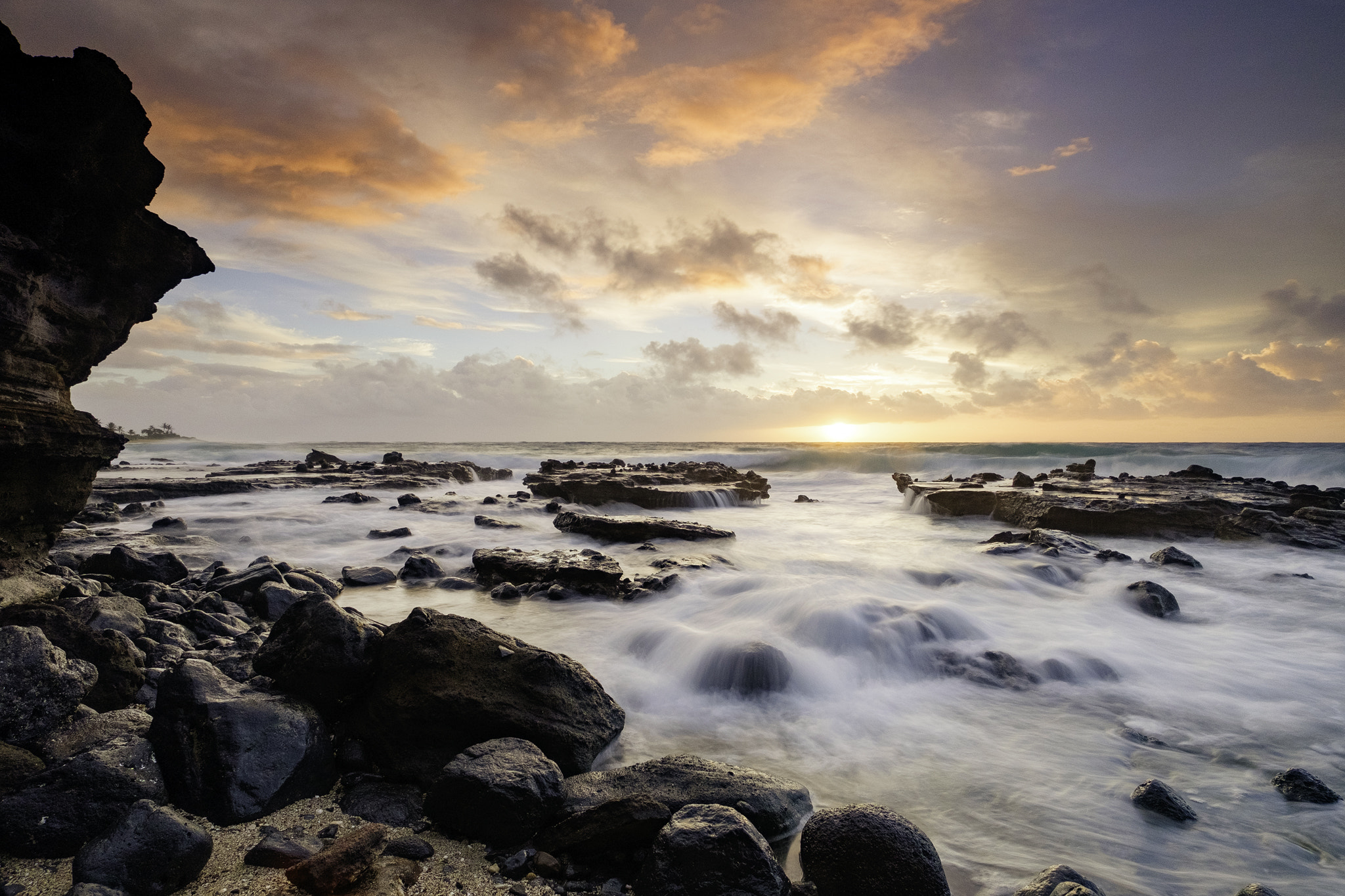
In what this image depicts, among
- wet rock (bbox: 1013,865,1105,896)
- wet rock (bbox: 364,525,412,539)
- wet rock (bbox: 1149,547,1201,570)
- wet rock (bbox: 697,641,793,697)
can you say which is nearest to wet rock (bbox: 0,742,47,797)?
wet rock (bbox: 697,641,793,697)

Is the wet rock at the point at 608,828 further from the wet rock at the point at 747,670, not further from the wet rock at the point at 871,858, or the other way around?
the wet rock at the point at 747,670

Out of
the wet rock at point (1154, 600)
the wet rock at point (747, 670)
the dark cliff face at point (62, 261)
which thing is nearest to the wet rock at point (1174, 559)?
the wet rock at point (1154, 600)

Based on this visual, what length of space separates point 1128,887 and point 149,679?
552cm

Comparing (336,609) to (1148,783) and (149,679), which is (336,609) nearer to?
(149,679)

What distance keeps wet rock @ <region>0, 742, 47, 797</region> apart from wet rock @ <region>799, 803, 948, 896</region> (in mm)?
3384

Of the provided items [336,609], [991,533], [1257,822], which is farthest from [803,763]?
[991,533]

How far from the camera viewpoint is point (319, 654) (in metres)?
3.53

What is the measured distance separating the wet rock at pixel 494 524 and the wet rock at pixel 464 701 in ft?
29.3

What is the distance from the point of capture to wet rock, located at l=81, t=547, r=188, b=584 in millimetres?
6820

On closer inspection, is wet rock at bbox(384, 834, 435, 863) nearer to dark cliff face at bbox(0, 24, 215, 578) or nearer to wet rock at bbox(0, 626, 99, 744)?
wet rock at bbox(0, 626, 99, 744)

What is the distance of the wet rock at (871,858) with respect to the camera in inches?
97.4

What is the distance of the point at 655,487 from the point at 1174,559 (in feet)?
37.4

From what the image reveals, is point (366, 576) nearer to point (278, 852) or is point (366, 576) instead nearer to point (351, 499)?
point (278, 852)

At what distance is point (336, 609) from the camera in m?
3.76
